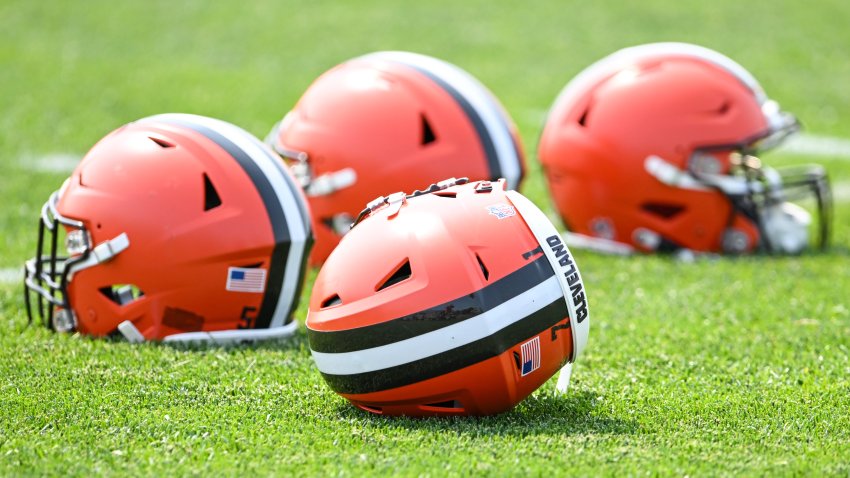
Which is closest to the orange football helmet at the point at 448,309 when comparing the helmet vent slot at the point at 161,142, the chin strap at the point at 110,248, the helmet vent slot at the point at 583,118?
the chin strap at the point at 110,248

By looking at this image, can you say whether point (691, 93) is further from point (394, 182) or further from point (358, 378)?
point (358, 378)

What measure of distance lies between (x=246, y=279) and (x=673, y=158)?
9.54ft

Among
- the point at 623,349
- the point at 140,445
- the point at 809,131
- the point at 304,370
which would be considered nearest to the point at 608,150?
the point at 623,349

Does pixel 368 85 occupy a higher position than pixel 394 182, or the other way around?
pixel 368 85

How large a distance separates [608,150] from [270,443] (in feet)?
11.8

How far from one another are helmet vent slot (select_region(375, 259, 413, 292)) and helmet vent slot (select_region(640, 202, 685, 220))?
329 centimetres

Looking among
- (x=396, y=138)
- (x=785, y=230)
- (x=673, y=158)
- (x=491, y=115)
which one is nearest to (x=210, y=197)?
(x=396, y=138)

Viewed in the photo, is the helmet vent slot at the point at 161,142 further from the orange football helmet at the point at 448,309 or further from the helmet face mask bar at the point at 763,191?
the helmet face mask bar at the point at 763,191

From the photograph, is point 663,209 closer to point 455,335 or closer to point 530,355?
point 530,355

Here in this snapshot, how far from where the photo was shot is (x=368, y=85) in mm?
5953

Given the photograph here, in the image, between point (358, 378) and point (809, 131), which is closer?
point (358, 378)

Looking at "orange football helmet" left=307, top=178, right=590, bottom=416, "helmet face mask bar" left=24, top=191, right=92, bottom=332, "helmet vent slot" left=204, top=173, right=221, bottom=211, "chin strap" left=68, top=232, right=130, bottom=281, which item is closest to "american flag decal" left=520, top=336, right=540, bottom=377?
"orange football helmet" left=307, top=178, right=590, bottom=416

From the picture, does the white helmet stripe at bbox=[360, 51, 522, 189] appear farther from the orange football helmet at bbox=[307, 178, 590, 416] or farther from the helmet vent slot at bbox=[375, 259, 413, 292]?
the helmet vent slot at bbox=[375, 259, 413, 292]

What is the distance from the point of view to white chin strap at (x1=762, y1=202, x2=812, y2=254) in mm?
6629
